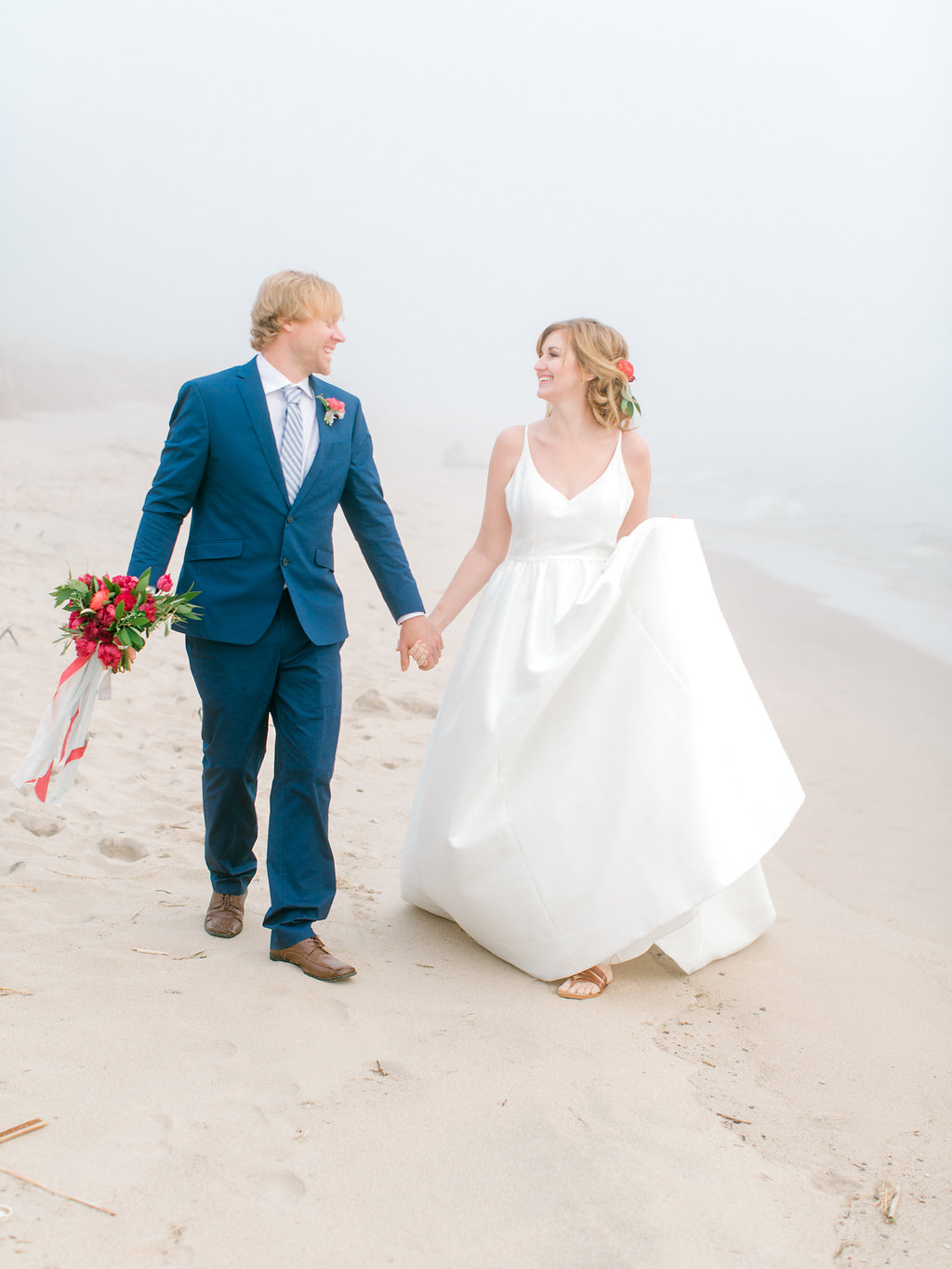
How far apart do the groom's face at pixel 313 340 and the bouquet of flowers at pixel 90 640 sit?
2.54 feet

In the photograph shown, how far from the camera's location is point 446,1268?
6.56ft

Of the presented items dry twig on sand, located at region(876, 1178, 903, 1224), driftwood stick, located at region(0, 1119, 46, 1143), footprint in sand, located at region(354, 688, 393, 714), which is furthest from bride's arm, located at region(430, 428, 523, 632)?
footprint in sand, located at region(354, 688, 393, 714)

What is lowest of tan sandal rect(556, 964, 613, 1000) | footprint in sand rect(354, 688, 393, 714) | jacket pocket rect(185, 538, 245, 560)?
tan sandal rect(556, 964, 613, 1000)

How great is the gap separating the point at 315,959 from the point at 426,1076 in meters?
0.65

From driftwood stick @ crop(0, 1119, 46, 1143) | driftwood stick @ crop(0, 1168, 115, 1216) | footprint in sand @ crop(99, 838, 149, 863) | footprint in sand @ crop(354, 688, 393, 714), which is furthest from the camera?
footprint in sand @ crop(354, 688, 393, 714)

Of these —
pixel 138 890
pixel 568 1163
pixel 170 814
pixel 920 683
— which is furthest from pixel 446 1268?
pixel 920 683

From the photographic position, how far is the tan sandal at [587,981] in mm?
3150

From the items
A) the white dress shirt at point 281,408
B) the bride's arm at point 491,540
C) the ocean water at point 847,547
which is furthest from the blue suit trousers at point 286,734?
the ocean water at point 847,547

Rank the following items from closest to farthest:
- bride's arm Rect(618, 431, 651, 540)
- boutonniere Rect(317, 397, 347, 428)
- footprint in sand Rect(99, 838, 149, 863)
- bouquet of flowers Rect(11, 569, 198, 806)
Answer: bouquet of flowers Rect(11, 569, 198, 806)
boutonniere Rect(317, 397, 347, 428)
bride's arm Rect(618, 431, 651, 540)
footprint in sand Rect(99, 838, 149, 863)

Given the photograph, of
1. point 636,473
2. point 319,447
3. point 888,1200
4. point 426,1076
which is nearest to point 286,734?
point 319,447

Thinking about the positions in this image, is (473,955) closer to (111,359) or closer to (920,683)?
(920,683)

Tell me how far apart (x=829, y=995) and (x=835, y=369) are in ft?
205

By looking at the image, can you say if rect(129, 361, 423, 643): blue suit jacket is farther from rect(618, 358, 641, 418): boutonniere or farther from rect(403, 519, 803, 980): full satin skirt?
rect(618, 358, 641, 418): boutonniere

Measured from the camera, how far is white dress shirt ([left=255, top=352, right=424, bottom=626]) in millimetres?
3312
